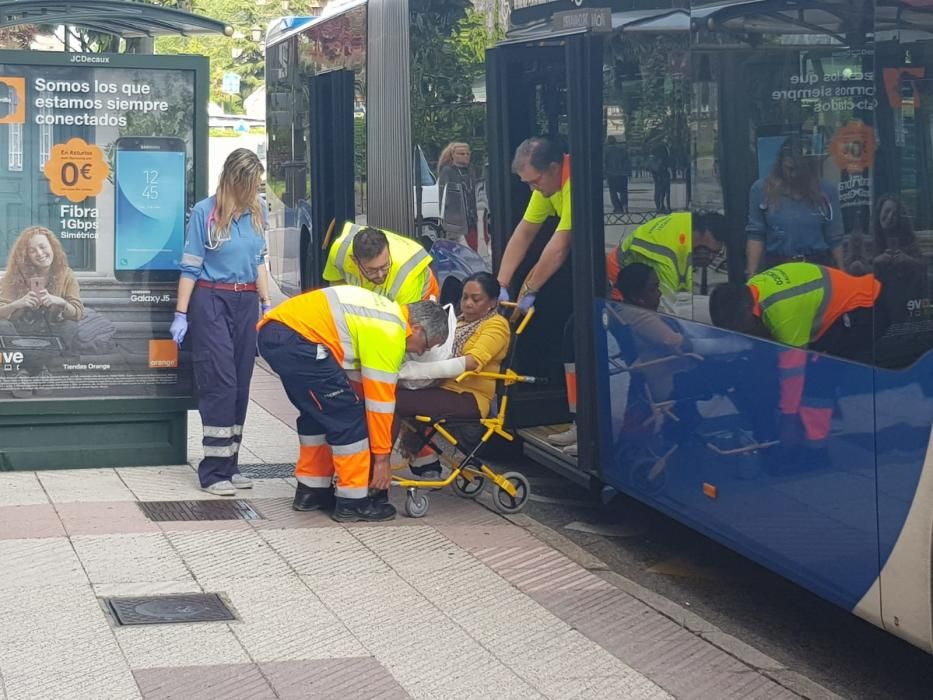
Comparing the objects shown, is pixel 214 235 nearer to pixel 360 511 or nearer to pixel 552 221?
pixel 360 511

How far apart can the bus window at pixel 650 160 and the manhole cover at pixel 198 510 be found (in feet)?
7.71

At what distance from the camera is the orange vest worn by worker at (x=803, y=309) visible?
518 centimetres

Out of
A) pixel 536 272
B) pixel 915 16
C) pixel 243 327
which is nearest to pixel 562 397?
pixel 536 272

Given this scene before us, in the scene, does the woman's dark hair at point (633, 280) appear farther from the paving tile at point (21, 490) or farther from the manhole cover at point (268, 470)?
the paving tile at point (21, 490)

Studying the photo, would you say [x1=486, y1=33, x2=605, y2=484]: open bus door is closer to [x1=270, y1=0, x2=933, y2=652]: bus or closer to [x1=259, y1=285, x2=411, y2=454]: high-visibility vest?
[x1=270, y1=0, x2=933, y2=652]: bus

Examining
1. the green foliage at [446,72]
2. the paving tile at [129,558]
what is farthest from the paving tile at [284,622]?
the green foliage at [446,72]

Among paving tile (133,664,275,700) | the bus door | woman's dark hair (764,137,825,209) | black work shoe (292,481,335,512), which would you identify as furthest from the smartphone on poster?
woman's dark hair (764,137,825,209)

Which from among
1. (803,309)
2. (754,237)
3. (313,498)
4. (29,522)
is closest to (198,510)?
(313,498)

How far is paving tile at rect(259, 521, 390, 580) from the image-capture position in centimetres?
690

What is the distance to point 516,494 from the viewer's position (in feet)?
26.9

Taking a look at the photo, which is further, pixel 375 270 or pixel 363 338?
pixel 375 270

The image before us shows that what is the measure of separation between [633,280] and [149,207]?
10.7 ft

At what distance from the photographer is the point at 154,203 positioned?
8992 millimetres

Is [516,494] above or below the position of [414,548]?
above
